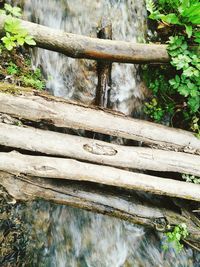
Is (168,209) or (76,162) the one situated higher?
(76,162)

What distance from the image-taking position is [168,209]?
3816mm

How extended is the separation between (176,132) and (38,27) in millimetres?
1954

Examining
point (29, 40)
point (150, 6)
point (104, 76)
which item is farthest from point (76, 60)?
point (150, 6)

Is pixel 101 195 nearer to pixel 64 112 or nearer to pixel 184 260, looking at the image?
pixel 64 112

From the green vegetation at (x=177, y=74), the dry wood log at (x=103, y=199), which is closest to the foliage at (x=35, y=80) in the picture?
the dry wood log at (x=103, y=199)

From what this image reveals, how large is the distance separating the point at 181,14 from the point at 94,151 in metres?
1.85

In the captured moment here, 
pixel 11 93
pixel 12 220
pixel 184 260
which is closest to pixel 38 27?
pixel 11 93

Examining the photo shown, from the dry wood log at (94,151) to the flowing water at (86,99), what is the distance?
0.74 m

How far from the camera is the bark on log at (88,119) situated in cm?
315

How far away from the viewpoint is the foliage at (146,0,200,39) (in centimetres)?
349

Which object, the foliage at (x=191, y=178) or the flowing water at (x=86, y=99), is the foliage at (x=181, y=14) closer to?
the flowing water at (x=86, y=99)

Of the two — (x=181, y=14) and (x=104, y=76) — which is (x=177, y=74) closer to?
(x=181, y=14)

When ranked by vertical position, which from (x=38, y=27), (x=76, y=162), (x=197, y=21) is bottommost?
(x=76, y=162)

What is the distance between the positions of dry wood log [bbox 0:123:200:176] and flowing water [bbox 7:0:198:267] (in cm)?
74
